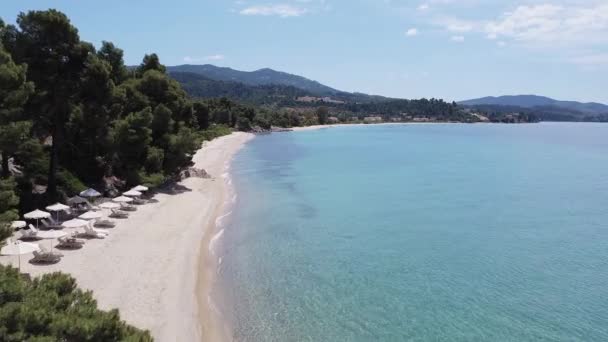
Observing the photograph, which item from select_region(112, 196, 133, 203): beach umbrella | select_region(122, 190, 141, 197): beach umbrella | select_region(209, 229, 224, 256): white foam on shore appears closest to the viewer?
select_region(209, 229, 224, 256): white foam on shore

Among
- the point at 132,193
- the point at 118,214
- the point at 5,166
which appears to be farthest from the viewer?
the point at 132,193

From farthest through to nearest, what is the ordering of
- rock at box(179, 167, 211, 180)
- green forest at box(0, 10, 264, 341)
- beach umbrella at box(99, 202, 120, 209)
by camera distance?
rock at box(179, 167, 211, 180), beach umbrella at box(99, 202, 120, 209), green forest at box(0, 10, 264, 341)

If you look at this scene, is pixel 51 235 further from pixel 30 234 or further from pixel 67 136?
pixel 67 136

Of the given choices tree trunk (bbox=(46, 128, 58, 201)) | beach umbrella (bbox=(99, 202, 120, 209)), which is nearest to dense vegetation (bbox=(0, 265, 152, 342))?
beach umbrella (bbox=(99, 202, 120, 209))

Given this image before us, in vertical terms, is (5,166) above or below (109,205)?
above

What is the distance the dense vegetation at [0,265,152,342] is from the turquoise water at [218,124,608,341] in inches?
295

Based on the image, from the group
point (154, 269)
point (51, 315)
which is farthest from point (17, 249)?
point (51, 315)

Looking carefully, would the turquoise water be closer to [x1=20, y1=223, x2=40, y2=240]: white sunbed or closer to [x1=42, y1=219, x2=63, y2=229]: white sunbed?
[x1=42, y1=219, x2=63, y2=229]: white sunbed

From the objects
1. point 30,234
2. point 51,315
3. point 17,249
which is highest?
point 51,315

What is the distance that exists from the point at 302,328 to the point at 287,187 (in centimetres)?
2933

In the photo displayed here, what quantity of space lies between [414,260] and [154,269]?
13.1 meters

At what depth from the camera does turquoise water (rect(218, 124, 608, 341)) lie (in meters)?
17.9

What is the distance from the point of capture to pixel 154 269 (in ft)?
68.9

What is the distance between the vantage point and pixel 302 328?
55.8 ft
